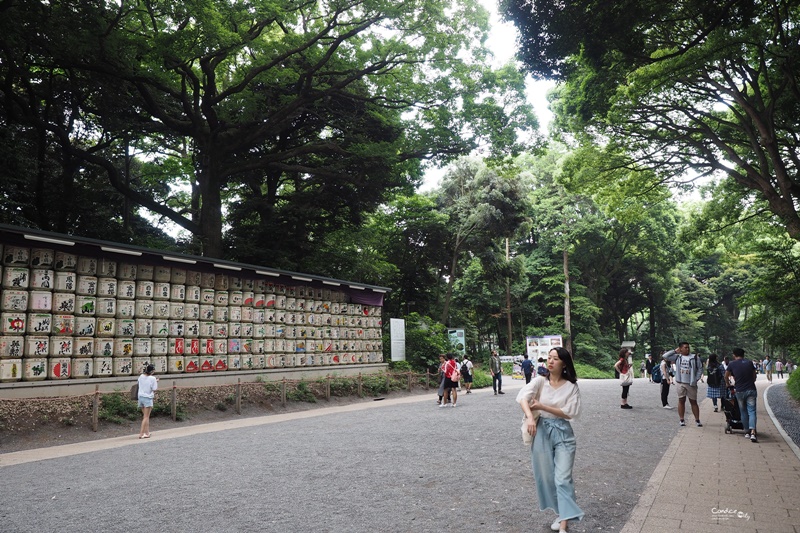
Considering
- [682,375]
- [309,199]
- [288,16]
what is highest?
[288,16]

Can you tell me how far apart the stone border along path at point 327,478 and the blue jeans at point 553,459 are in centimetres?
32

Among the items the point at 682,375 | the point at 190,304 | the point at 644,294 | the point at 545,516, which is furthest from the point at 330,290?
the point at 644,294

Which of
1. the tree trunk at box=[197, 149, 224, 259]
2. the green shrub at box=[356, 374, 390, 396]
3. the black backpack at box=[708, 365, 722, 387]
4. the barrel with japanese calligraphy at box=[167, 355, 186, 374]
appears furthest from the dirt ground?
the black backpack at box=[708, 365, 722, 387]

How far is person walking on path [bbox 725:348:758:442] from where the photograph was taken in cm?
946

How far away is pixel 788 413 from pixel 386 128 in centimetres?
1716

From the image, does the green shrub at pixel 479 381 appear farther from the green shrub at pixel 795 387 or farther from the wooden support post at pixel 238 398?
the wooden support post at pixel 238 398

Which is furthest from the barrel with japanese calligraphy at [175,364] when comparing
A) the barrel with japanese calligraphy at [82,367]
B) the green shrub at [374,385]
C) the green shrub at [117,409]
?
the green shrub at [374,385]

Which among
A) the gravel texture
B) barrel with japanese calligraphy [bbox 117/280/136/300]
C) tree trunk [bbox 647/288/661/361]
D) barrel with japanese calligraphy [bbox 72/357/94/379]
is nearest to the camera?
the gravel texture

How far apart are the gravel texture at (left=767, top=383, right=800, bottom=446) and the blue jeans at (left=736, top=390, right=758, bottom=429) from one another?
0.70 meters

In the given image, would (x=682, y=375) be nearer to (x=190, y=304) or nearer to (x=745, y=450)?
(x=745, y=450)

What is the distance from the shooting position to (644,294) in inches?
1877

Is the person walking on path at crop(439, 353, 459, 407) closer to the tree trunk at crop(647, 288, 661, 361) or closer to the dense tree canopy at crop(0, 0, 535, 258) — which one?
the dense tree canopy at crop(0, 0, 535, 258)

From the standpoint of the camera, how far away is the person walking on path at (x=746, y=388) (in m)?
9.46

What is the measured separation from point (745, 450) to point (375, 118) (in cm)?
1807
